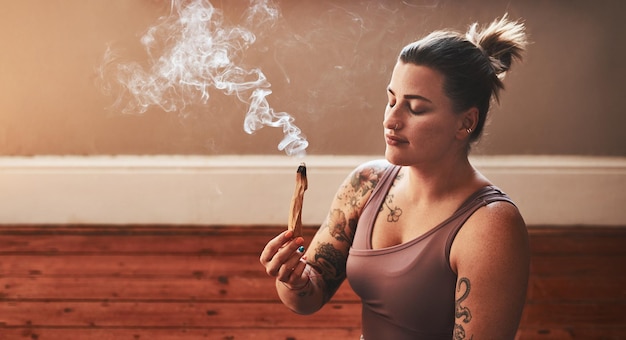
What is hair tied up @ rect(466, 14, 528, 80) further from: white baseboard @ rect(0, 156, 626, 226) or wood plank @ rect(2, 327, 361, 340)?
white baseboard @ rect(0, 156, 626, 226)

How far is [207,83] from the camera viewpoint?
2695 mm

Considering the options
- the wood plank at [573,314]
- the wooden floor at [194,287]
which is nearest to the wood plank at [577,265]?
the wooden floor at [194,287]

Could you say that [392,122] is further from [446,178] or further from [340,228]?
[340,228]

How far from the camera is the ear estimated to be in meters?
1.05

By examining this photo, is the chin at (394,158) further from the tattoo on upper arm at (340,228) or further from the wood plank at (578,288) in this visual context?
the wood plank at (578,288)

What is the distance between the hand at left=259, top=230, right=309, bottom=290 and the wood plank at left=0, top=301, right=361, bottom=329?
3.20 ft

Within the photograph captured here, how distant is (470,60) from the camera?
1035 millimetres

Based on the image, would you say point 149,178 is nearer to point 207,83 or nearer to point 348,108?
point 207,83

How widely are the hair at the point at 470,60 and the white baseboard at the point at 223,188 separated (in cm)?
166

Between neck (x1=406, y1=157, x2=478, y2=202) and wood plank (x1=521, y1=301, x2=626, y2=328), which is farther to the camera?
wood plank (x1=521, y1=301, x2=626, y2=328)

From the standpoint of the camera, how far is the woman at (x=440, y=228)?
3.21ft

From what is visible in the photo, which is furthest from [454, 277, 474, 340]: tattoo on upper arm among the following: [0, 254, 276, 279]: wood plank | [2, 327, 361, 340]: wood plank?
[0, 254, 276, 279]: wood plank

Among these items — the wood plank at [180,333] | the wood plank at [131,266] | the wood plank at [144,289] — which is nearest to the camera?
the wood plank at [180,333]

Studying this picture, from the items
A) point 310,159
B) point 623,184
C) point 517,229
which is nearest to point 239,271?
point 310,159
